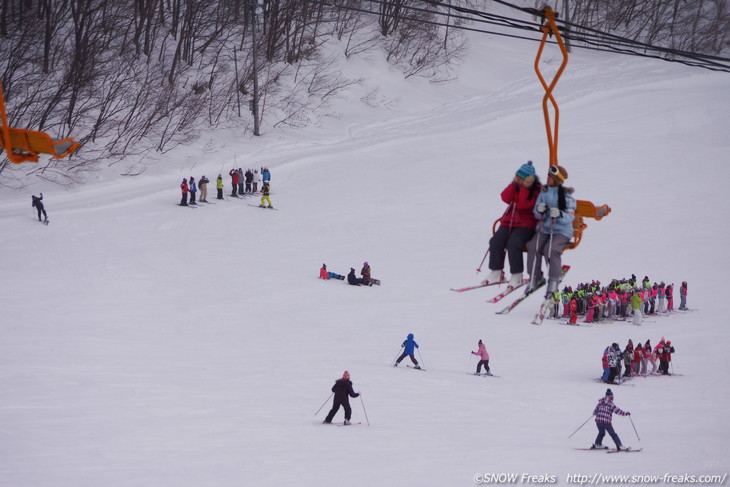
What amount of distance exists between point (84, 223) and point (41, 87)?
13.8 meters

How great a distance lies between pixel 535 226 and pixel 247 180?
2806 cm

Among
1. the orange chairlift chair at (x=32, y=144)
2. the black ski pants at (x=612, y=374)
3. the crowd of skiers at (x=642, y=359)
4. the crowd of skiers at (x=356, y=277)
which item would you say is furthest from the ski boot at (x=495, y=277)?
the crowd of skiers at (x=356, y=277)

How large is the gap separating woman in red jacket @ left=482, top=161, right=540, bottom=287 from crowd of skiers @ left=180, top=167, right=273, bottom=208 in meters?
25.2

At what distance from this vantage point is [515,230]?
934cm

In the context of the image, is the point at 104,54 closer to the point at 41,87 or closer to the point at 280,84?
the point at 41,87

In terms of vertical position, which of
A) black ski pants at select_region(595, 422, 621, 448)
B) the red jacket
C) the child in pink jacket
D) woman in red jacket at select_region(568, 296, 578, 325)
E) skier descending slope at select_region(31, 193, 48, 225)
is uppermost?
skier descending slope at select_region(31, 193, 48, 225)

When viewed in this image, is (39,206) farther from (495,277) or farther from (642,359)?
(495,277)

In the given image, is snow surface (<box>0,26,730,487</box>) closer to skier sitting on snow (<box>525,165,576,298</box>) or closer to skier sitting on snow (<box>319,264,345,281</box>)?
skier sitting on snow (<box>319,264,345,281</box>)

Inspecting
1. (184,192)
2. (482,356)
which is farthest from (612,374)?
(184,192)

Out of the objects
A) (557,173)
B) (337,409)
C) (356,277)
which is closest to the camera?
(557,173)

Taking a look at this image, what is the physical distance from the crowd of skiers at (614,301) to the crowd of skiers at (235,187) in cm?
1434

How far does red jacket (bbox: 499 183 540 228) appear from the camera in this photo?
9.08m

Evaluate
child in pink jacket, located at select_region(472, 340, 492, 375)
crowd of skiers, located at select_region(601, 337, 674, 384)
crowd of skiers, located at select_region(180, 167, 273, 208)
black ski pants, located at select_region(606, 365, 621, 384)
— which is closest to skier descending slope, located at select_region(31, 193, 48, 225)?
crowd of skiers, located at select_region(180, 167, 273, 208)

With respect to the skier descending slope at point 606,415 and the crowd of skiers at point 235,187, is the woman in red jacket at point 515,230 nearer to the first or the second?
the skier descending slope at point 606,415
